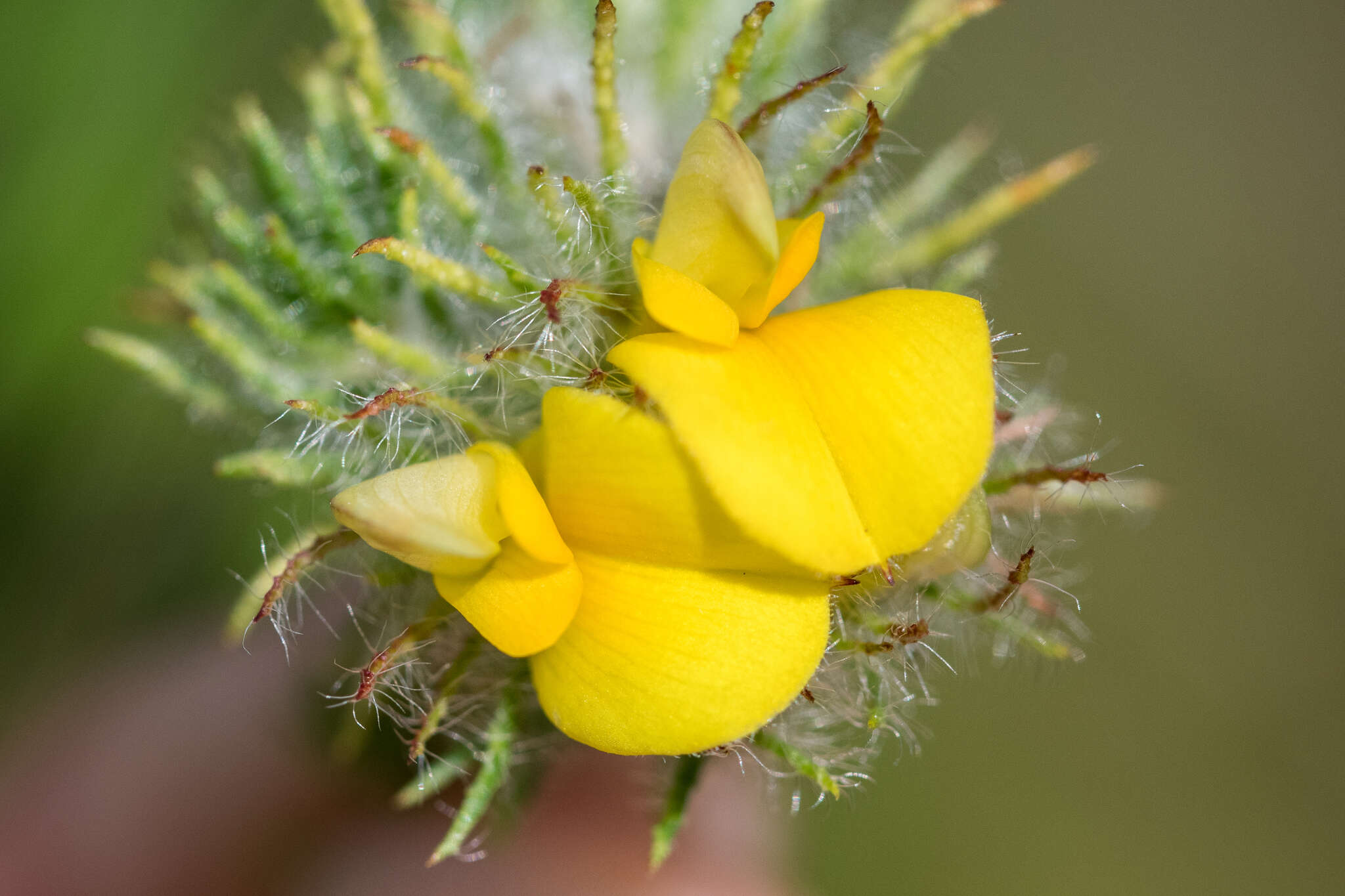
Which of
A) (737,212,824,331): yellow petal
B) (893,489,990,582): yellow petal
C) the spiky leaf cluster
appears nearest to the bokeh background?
the spiky leaf cluster

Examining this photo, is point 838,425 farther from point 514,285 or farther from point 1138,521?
point 1138,521

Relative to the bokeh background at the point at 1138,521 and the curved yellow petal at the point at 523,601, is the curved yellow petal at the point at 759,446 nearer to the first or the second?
the curved yellow petal at the point at 523,601

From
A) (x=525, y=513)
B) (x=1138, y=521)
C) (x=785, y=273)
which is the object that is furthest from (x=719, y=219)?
(x=1138, y=521)

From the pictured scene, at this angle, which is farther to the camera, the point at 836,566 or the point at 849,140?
the point at 849,140

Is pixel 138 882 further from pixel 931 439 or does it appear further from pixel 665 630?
pixel 931 439

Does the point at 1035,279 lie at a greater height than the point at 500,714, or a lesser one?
lesser

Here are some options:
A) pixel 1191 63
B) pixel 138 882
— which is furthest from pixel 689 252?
pixel 1191 63

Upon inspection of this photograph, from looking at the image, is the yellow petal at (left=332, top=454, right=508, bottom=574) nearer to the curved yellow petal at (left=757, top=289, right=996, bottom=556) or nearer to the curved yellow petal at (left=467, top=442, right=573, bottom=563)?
the curved yellow petal at (left=467, top=442, right=573, bottom=563)

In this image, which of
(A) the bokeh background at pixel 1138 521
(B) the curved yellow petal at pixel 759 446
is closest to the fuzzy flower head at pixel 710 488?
(B) the curved yellow petal at pixel 759 446
